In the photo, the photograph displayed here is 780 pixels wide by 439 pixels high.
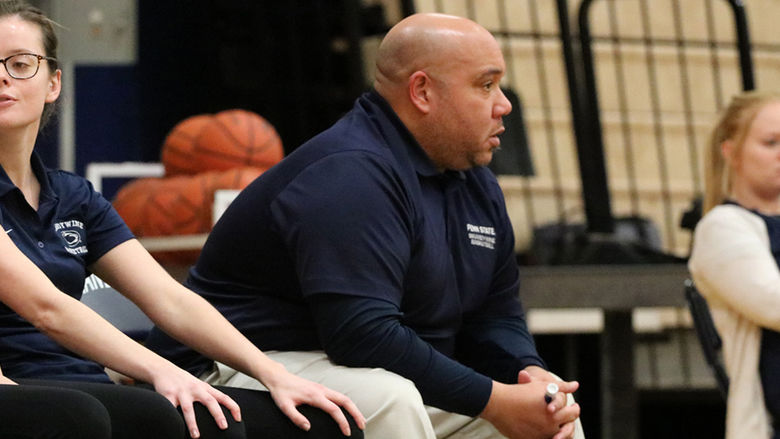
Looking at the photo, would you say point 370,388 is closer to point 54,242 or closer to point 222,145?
point 54,242

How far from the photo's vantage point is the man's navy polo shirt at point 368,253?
2.07 metres

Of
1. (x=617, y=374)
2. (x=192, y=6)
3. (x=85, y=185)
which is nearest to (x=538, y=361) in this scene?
(x=85, y=185)

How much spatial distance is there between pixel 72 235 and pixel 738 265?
1541 mm

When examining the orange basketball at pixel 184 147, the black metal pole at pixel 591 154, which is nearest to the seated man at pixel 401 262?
the black metal pole at pixel 591 154

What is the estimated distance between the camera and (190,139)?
415 cm

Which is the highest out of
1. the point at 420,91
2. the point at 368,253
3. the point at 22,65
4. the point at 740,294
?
the point at 22,65

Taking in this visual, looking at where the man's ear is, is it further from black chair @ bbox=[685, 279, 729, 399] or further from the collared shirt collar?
black chair @ bbox=[685, 279, 729, 399]

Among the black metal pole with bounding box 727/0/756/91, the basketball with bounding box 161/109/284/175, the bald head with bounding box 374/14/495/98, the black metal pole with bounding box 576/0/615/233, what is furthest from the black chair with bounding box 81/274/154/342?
the black metal pole with bounding box 727/0/756/91

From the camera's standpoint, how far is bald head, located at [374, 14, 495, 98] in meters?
2.32

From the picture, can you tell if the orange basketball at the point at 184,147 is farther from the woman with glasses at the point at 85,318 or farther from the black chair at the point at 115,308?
the woman with glasses at the point at 85,318

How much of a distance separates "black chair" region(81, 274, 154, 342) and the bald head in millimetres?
647

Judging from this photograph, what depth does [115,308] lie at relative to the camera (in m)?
2.31

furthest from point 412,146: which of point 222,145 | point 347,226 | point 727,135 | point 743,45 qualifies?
point 743,45

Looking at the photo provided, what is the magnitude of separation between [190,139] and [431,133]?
6.46ft
